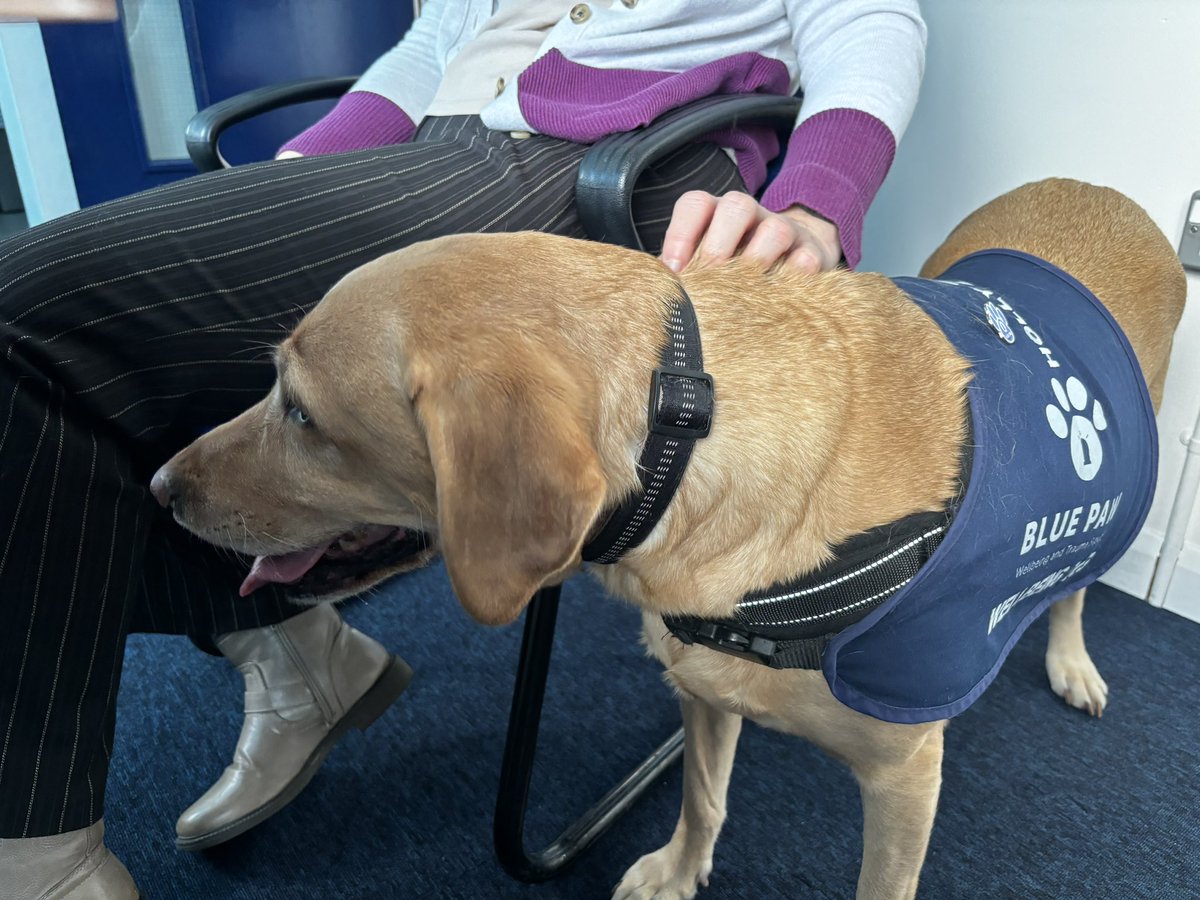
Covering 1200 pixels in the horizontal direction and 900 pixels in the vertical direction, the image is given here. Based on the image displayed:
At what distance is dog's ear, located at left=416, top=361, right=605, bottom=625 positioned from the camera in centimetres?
72

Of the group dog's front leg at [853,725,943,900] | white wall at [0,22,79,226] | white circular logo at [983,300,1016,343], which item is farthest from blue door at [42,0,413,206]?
dog's front leg at [853,725,943,900]

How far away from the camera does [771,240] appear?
3.41 feet

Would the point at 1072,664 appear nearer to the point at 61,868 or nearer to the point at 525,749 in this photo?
the point at 525,749

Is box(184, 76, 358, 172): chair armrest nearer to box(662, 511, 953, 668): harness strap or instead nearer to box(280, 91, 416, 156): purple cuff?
box(280, 91, 416, 156): purple cuff

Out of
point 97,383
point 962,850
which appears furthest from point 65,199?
point 962,850

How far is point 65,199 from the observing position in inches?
101

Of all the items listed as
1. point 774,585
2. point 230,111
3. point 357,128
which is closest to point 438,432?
point 774,585

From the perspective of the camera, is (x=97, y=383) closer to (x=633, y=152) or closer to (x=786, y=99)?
(x=633, y=152)

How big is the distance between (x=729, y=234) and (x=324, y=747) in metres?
1.08

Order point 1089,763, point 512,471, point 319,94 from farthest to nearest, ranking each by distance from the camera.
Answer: point 319,94
point 1089,763
point 512,471

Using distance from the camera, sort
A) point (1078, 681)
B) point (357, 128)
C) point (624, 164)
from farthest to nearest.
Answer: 1. point (1078, 681)
2. point (357, 128)
3. point (624, 164)

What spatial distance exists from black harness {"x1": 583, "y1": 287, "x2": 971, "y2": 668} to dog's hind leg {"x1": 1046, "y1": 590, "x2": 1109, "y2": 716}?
1012 millimetres

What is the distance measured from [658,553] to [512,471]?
20 centimetres

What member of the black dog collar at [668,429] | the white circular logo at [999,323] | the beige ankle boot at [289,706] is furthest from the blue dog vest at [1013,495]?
the beige ankle boot at [289,706]
